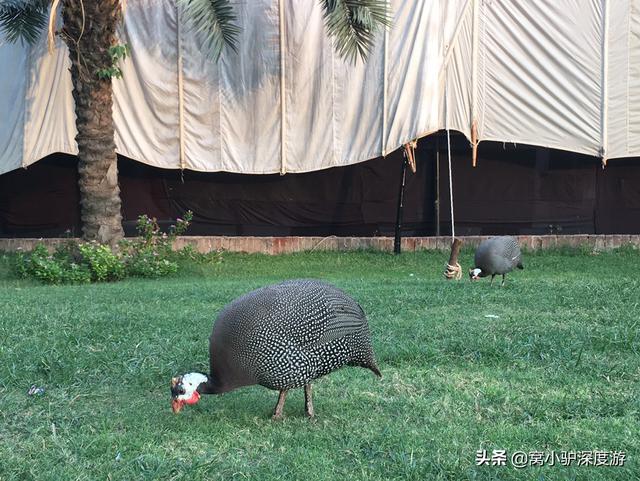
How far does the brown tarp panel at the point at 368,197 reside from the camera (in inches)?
460

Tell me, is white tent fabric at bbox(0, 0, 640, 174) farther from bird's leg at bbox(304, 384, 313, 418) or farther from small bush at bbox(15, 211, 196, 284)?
bird's leg at bbox(304, 384, 313, 418)

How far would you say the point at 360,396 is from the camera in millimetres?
3762

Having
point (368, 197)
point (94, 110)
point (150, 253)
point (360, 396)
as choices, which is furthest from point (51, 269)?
point (360, 396)

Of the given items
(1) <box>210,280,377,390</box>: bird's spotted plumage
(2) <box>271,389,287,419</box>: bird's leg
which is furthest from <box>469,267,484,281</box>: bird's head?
(2) <box>271,389,287,419</box>: bird's leg

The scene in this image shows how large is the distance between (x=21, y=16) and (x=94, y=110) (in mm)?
1877

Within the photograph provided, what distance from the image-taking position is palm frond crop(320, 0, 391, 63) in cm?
916

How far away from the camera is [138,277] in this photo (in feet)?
31.5

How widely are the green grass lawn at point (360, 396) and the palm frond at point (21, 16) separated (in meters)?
4.93

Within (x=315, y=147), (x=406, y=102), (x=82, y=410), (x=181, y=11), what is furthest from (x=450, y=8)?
(x=82, y=410)

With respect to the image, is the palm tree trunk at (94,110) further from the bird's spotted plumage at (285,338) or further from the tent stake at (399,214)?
the bird's spotted plumage at (285,338)

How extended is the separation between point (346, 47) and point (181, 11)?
2.74 m

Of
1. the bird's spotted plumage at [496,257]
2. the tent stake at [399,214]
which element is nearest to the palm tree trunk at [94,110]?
the tent stake at [399,214]

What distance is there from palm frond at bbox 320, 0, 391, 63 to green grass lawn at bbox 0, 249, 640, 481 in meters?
3.95

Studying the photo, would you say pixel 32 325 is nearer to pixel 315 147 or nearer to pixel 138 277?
pixel 138 277
